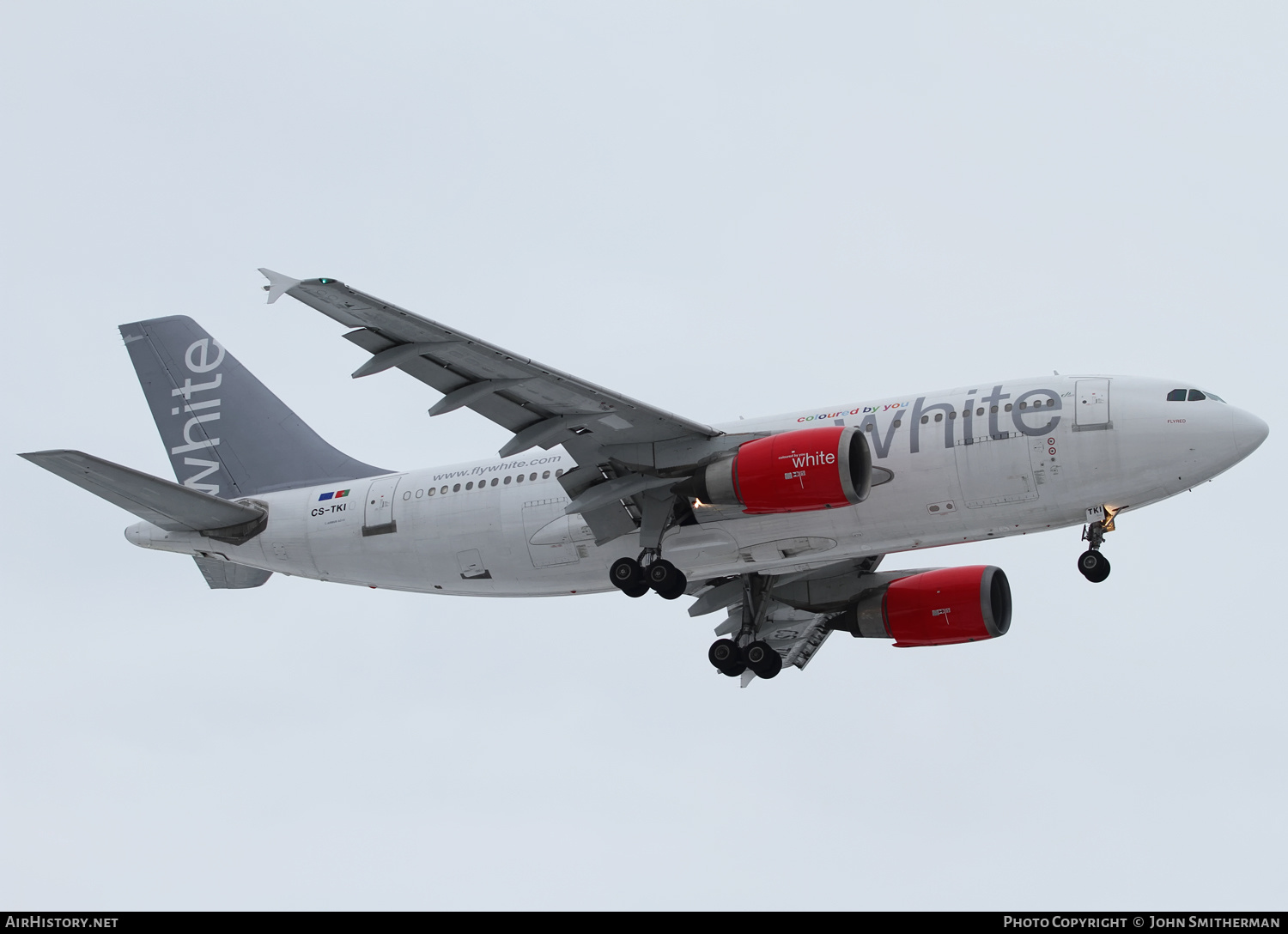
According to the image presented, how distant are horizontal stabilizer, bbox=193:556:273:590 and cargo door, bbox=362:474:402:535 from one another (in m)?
3.17

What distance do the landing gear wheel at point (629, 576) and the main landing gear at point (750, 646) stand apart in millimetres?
4585

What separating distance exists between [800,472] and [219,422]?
53.0 ft

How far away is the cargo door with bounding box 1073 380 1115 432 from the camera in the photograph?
27438 mm

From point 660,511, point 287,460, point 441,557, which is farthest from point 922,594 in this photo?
point 287,460

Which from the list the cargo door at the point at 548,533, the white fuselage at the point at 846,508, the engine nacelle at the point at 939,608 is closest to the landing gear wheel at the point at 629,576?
the white fuselage at the point at 846,508

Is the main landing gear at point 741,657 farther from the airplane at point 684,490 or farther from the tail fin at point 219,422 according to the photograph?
the tail fin at point 219,422

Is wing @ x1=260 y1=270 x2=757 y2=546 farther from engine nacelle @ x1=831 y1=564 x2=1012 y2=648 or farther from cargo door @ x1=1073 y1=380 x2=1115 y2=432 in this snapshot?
engine nacelle @ x1=831 y1=564 x2=1012 y2=648

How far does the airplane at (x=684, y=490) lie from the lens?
89.7 feet

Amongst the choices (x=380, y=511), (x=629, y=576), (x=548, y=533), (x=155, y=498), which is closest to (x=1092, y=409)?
(x=629, y=576)

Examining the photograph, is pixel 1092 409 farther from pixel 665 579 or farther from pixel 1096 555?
pixel 665 579

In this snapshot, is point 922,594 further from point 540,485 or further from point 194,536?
point 194,536

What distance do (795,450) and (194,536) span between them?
14.5 metres

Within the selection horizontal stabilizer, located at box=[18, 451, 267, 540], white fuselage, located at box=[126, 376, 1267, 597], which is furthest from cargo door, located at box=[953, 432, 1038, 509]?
horizontal stabilizer, located at box=[18, 451, 267, 540]

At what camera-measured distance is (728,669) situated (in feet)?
111
